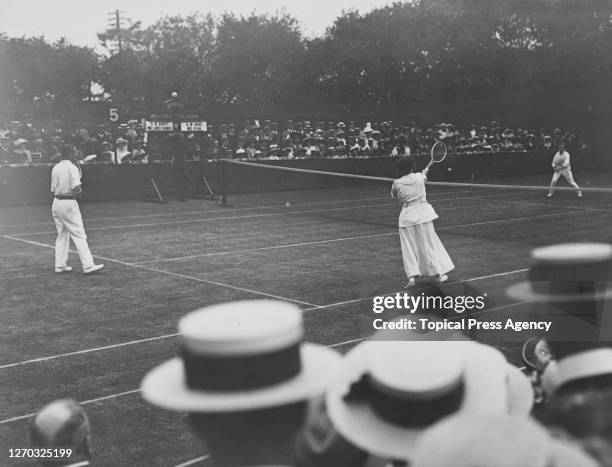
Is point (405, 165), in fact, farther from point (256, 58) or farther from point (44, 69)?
point (256, 58)

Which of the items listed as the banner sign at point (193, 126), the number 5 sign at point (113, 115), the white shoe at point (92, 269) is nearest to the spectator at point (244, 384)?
the white shoe at point (92, 269)

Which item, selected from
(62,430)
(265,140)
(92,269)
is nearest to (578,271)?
(62,430)

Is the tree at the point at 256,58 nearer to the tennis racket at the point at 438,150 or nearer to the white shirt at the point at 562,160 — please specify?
the white shirt at the point at 562,160

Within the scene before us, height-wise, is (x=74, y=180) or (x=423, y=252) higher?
(x=74, y=180)

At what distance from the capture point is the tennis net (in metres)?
18.5

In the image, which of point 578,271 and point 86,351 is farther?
point 86,351

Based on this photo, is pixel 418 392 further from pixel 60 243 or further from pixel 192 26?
pixel 192 26

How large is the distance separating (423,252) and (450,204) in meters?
13.1

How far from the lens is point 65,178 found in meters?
13.6

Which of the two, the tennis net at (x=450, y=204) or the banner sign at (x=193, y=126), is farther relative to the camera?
the banner sign at (x=193, y=126)

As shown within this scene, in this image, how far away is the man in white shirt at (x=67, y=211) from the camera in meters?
13.6

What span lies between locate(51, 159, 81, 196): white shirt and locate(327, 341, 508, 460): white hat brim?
12.1 meters

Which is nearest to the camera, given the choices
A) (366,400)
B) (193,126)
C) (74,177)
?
(366,400)

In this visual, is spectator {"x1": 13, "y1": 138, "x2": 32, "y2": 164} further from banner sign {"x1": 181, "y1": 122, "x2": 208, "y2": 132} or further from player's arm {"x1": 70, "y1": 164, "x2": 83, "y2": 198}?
player's arm {"x1": 70, "y1": 164, "x2": 83, "y2": 198}
